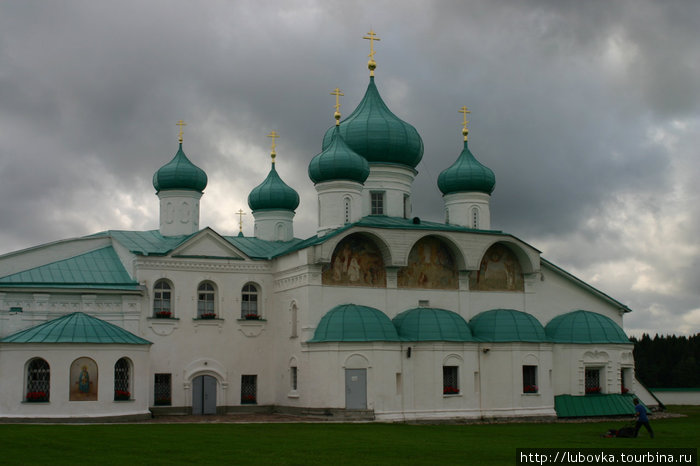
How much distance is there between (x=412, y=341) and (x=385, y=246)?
3668 millimetres

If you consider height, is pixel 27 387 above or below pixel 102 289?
below

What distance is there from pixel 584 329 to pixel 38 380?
63.4 ft

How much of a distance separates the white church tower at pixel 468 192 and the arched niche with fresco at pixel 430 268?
153 inches

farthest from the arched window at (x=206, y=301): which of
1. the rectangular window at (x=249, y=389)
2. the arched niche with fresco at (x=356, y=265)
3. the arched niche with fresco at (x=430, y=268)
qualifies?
the arched niche with fresco at (x=430, y=268)

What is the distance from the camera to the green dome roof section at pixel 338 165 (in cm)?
3284

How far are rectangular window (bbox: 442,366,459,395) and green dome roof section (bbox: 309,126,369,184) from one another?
766cm

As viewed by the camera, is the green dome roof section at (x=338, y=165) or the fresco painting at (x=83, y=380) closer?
the fresco painting at (x=83, y=380)

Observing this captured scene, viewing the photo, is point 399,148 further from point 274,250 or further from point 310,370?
point 310,370

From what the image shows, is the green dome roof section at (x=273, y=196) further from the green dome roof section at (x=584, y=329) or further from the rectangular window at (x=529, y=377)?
the rectangular window at (x=529, y=377)

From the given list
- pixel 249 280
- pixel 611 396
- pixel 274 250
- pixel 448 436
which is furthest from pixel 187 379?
pixel 611 396

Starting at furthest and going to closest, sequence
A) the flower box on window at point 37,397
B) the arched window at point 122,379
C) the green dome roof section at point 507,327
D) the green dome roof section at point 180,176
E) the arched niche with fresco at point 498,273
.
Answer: the green dome roof section at point 180,176 < the arched niche with fresco at point 498,273 < the green dome roof section at point 507,327 < the arched window at point 122,379 < the flower box on window at point 37,397

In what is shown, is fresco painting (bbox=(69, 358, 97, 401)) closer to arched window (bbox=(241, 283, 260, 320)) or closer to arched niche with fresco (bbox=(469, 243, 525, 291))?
arched window (bbox=(241, 283, 260, 320))

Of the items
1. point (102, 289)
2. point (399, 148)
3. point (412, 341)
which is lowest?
point (412, 341)

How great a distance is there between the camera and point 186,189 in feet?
117
